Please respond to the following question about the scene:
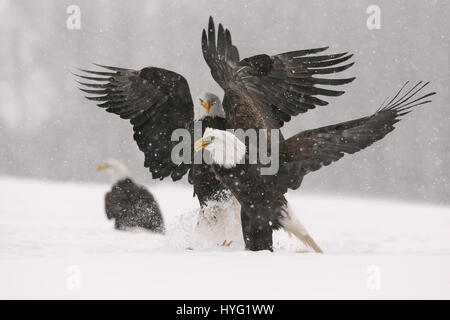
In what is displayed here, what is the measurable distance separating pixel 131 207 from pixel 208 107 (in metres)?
2.16

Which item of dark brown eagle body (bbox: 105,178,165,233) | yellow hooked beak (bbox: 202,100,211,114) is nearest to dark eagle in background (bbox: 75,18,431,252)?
yellow hooked beak (bbox: 202,100,211,114)

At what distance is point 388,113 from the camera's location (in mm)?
3834

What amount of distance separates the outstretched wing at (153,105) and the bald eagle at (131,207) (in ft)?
4.28

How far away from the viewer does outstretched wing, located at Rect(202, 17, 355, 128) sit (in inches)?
172

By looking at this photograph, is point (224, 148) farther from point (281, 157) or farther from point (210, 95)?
point (210, 95)

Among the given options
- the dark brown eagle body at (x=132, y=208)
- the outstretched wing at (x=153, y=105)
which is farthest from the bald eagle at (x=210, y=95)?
the dark brown eagle body at (x=132, y=208)

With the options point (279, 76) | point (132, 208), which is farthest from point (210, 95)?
point (132, 208)

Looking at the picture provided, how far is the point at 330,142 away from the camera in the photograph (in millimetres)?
3732

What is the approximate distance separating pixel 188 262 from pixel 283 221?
72cm

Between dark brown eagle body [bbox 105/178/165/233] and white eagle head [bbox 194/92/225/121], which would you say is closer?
white eagle head [bbox 194/92/225/121]

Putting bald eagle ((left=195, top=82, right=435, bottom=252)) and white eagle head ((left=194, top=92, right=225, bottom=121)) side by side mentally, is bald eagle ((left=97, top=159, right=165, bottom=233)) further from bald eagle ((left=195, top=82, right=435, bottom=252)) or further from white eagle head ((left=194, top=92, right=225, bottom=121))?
bald eagle ((left=195, top=82, right=435, bottom=252))

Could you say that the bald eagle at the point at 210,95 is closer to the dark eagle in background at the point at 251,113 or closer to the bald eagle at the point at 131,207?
the dark eagle in background at the point at 251,113

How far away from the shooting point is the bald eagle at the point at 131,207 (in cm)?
582

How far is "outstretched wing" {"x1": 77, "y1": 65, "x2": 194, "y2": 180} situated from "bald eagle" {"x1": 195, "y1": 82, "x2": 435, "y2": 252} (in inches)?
Result: 27.9
